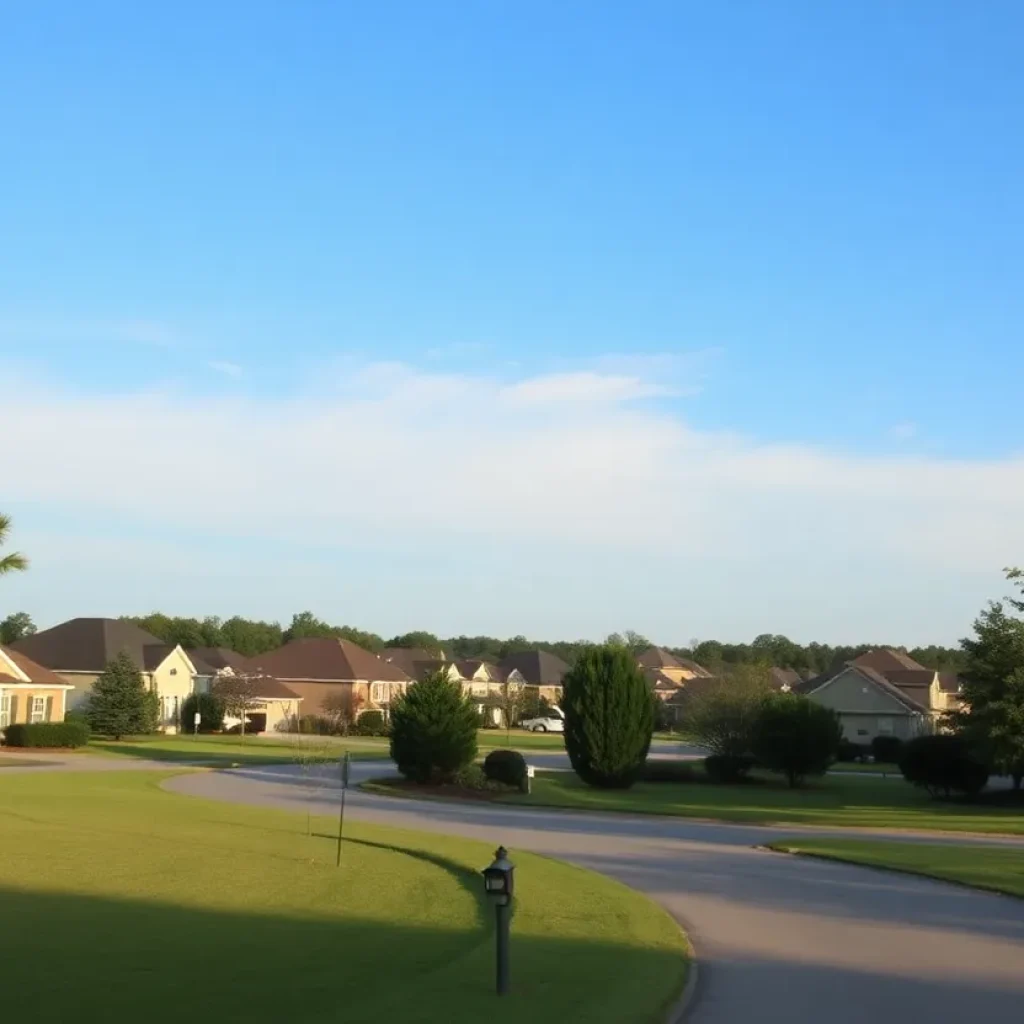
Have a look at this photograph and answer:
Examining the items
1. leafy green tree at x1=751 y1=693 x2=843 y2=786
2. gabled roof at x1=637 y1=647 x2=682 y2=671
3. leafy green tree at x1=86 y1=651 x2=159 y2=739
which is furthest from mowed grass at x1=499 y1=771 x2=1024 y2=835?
gabled roof at x1=637 y1=647 x2=682 y2=671

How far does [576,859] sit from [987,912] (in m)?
7.98

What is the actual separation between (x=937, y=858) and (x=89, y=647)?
6271 cm

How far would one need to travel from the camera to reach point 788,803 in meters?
40.4

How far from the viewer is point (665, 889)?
746 inches

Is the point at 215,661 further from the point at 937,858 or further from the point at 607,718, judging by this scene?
the point at 937,858

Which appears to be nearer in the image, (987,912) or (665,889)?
(987,912)

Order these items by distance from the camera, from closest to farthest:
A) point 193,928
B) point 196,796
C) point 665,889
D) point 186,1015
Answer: point 186,1015 → point 193,928 → point 665,889 → point 196,796

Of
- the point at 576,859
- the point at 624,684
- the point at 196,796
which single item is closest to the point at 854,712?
the point at 624,684

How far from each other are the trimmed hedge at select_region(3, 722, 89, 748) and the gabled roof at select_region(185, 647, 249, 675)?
73.3 ft

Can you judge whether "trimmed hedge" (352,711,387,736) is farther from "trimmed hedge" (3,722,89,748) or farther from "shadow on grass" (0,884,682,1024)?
"shadow on grass" (0,884,682,1024)

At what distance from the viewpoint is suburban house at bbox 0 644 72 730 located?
61281 millimetres

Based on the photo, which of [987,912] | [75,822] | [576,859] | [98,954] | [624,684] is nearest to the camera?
[98,954]

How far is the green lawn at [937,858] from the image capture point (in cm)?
1977

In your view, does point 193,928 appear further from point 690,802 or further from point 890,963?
A: point 690,802
